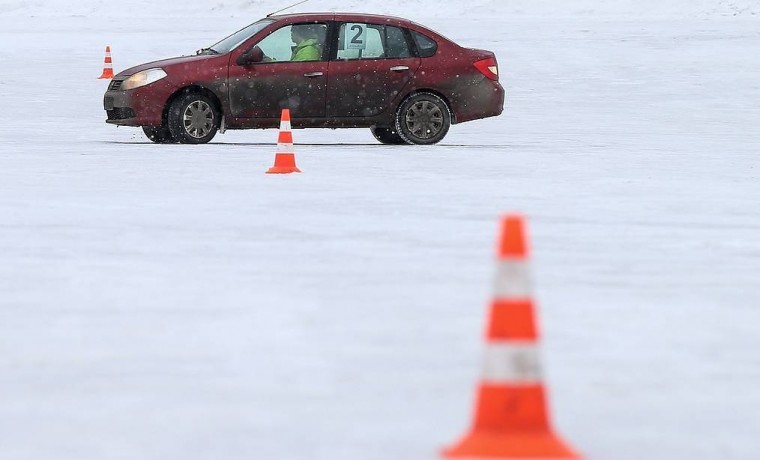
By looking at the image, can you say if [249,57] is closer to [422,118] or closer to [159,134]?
[159,134]

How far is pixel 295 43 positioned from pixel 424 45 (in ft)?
4.62

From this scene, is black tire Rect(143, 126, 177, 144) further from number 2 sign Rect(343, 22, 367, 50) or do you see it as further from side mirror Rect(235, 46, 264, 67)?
number 2 sign Rect(343, 22, 367, 50)

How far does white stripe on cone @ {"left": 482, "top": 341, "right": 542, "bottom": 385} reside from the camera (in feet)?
15.9

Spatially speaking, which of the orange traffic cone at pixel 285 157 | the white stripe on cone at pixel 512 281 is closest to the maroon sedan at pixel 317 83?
the orange traffic cone at pixel 285 157

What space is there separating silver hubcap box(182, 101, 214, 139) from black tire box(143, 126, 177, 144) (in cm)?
45

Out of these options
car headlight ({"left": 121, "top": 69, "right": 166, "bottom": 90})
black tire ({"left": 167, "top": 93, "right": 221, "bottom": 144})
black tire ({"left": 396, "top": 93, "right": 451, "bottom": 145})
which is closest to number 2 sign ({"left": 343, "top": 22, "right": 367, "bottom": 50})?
black tire ({"left": 396, "top": 93, "right": 451, "bottom": 145})

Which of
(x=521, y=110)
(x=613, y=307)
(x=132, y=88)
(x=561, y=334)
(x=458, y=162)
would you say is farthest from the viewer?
(x=521, y=110)

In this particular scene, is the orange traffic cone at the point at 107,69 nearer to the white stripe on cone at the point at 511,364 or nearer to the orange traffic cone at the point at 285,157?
the orange traffic cone at the point at 285,157

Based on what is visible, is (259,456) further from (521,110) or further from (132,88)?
(521,110)

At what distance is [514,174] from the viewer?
52.1ft

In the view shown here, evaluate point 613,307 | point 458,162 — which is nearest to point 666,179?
point 458,162

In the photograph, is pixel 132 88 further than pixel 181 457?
Yes

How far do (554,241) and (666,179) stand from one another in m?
5.11

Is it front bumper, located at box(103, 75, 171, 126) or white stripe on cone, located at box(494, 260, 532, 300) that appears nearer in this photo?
white stripe on cone, located at box(494, 260, 532, 300)
